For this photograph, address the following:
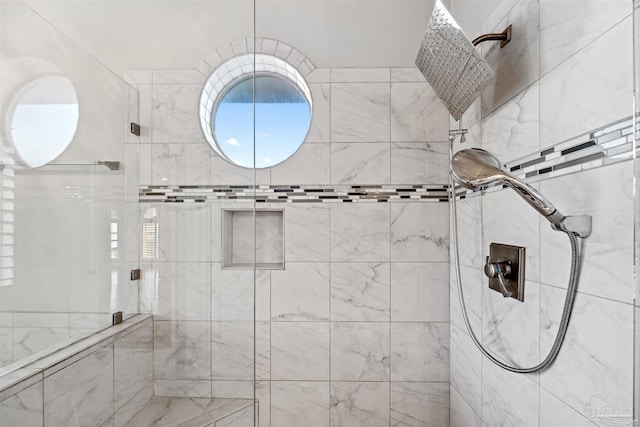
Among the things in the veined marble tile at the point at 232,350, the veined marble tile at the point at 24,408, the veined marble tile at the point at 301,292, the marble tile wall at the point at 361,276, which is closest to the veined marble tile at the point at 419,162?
the marble tile wall at the point at 361,276

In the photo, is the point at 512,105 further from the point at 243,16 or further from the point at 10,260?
the point at 10,260

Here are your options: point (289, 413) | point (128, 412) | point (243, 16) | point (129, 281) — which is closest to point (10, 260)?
point (129, 281)

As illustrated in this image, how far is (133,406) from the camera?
96 cm

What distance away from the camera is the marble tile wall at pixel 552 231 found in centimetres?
82

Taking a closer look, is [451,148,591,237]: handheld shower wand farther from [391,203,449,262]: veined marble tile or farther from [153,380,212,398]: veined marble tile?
[153,380,212,398]: veined marble tile

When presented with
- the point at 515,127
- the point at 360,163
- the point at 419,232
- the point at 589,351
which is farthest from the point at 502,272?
the point at 360,163

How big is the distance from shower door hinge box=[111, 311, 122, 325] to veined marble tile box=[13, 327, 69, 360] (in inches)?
4.1

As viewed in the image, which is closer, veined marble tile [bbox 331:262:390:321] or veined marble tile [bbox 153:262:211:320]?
veined marble tile [bbox 153:262:211:320]

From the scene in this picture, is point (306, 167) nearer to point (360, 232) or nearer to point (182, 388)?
point (360, 232)

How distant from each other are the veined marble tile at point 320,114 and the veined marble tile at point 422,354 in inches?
41.5

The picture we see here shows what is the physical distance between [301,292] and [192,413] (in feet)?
2.98

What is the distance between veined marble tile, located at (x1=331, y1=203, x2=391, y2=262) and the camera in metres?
1.93

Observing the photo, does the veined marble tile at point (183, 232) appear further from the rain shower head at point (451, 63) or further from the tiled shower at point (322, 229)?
the rain shower head at point (451, 63)

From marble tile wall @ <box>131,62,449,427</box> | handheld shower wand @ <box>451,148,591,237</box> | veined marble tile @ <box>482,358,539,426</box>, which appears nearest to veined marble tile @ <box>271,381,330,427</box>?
marble tile wall @ <box>131,62,449,427</box>
